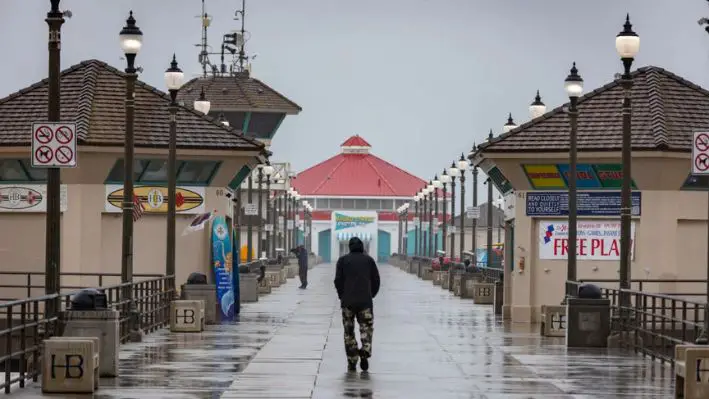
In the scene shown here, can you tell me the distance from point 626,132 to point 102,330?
38.6 ft

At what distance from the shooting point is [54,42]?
→ 22859 millimetres

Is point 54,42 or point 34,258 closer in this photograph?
point 54,42

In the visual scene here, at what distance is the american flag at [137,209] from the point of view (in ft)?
141

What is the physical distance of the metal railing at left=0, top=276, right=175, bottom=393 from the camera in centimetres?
1997

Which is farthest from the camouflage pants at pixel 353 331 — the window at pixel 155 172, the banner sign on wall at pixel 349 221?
the banner sign on wall at pixel 349 221

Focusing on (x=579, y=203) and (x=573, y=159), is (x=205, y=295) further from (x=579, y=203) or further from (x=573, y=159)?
(x=579, y=203)

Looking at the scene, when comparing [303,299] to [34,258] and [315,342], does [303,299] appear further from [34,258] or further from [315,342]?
[315,342]

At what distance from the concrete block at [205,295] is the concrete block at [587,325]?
10.3 m

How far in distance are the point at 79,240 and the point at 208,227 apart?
3763 mm

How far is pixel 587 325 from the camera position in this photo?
30594 mm

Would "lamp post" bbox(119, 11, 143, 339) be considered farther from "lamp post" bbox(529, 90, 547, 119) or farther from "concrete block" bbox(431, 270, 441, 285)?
"concrete block" bbox(431, 270, 441, 285)

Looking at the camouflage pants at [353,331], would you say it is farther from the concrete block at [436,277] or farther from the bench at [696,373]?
the concrete block at [436,277]

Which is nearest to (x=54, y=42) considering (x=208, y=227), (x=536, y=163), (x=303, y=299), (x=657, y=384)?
(x=657, y=384)

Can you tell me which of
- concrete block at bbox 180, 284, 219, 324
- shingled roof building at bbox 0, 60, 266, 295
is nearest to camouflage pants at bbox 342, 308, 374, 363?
concrete block at bbox 180, 284, 219, 324
